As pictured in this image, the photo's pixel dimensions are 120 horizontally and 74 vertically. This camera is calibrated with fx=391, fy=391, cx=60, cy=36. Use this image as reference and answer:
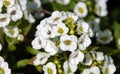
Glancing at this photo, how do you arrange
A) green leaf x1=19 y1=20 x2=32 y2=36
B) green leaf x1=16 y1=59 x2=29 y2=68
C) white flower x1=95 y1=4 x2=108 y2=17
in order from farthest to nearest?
white flower x1=95 y1=4 x2=108 y2=17 < green leaf x1=19 y1=20 x2=32 y2=36 < green leaf x1=16 y1=59 x2=29 y2=68

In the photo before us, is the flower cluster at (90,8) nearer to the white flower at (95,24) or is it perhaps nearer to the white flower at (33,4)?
the white flower at (95,24)

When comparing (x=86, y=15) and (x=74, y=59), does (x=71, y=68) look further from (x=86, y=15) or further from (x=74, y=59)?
(x=86, y=15)

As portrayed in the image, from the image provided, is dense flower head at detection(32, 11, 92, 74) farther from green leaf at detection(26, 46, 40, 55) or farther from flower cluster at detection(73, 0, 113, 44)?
flower cluster at detection(73, 0, 113, 44)

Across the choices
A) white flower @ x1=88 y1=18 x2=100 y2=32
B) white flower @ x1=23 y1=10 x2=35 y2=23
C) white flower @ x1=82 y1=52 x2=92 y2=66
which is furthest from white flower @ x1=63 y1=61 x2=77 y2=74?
white flower @ x1=88 y1=18 x2=100 y2=32

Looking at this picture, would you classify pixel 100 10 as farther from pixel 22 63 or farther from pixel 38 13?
pixel 22 63

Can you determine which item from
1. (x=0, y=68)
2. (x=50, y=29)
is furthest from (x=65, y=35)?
(x=0, y=68)

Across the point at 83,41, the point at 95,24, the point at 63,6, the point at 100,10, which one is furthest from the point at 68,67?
the point at 100,10
